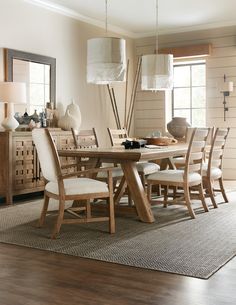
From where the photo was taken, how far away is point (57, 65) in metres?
6.72

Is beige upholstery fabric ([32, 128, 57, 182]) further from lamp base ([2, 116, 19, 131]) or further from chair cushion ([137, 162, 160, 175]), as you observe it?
lamp base ([2, 116, 19, 131])

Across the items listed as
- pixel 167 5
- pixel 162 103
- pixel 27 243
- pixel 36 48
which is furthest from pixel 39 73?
pixel 27 243

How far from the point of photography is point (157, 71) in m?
5.08

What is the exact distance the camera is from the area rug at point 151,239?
9.70ft

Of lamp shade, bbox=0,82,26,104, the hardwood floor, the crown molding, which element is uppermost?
the crown molding

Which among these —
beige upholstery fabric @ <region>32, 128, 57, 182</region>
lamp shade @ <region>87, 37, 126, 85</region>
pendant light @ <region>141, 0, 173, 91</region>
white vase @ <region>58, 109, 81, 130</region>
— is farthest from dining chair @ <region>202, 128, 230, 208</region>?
white vase @ <region>58, 109, 81, 130</region>

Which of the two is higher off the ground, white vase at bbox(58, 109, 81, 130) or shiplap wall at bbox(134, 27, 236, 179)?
shiplap wall at bbox(134, 27, 236, 179)

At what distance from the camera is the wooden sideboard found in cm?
525

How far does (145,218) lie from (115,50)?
160 cm

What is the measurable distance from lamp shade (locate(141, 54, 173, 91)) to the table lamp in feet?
5.03

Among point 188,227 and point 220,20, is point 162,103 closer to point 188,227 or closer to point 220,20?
point 220,20

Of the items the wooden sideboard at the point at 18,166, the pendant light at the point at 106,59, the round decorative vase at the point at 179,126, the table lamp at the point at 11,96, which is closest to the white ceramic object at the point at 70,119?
the wooden sideboard at the point at 18,166

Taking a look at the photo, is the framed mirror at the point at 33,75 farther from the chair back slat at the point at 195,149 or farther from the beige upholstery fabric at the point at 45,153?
the chair back slat at the point at 195,149

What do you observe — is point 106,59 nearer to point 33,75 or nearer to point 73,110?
point 33,75
